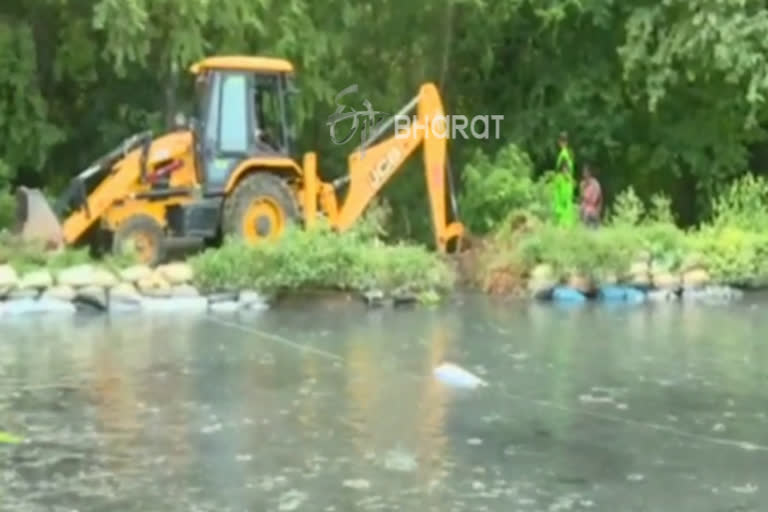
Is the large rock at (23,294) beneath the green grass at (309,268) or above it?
beneath

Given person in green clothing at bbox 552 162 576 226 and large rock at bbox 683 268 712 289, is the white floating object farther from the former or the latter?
person in green clothing at bbox 552 162 576 226

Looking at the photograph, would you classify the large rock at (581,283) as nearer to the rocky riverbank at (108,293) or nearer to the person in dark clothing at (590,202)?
the rocky riverbank at (108,293)

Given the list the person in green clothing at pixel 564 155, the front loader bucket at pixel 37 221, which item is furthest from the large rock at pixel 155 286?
the person in green clothing at pixel 564 155

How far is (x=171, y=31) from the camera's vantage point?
21.3m

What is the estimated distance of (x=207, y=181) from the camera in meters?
19.5

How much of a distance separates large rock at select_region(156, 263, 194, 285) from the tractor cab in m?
1.91

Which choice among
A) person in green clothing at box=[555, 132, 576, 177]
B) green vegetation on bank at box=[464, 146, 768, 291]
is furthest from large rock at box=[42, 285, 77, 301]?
person in green clothing at box=[555, 132, 576, 177]

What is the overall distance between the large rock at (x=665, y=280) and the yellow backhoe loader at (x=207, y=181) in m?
3.65

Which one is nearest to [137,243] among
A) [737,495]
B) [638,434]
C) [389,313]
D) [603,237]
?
[389,313]

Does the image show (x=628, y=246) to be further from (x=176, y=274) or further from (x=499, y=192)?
(x=176, y=274)

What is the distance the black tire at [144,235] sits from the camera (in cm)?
1892

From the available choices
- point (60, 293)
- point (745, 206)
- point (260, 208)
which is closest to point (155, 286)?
point (60, 293)

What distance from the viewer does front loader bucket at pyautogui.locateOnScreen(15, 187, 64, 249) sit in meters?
18.5

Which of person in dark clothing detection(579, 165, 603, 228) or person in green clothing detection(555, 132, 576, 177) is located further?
person in green clothing detection(555, 132, 576, 177)
